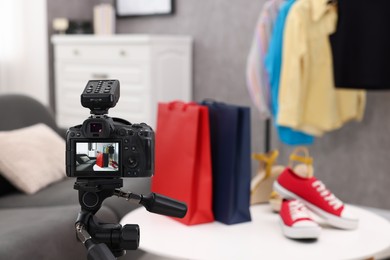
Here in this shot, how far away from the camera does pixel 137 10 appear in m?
4.15

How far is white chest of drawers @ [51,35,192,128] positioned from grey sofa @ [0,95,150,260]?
91 cm

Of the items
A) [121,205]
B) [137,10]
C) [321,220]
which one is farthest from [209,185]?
[137,10]

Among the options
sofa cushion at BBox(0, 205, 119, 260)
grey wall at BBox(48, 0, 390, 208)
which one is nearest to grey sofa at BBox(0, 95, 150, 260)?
sofa cushion at BBox(0, 205, 119, 260)

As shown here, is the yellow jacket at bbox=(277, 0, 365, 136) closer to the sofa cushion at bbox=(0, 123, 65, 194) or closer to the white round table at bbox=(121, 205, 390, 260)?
the sofa cushion at bbox=(0, 123, 65, 194)

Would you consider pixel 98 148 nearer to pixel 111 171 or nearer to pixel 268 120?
pixel 111 171

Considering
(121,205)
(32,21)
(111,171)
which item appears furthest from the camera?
(32,21)

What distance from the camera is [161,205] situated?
943mm

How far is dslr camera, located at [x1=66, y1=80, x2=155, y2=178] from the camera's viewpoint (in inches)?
36.5

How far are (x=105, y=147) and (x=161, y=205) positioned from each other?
0.13m

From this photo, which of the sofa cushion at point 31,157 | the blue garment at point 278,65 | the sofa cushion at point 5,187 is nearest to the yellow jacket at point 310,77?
the blue garment at point 278,65

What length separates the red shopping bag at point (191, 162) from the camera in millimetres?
1663

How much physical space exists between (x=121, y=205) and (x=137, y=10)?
233cm

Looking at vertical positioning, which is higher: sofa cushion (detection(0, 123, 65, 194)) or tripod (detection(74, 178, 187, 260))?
tripod (detection(74, 178, 187, 260))

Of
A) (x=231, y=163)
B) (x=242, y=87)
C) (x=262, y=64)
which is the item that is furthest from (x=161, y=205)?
(x=242, y=87)
